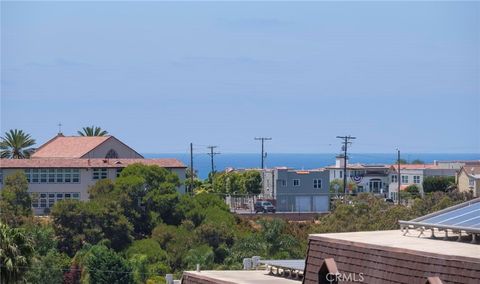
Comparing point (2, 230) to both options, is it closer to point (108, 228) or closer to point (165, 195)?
point (108, 228)

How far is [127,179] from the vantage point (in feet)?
306

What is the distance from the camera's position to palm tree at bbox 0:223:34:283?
38.7m

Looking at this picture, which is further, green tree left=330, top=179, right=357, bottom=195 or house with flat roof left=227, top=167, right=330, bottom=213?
green tree left=330, top=179, right=357, bottom=195

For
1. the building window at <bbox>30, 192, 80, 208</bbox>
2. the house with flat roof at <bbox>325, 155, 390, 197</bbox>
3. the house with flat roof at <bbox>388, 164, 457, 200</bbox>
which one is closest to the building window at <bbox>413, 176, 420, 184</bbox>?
the house with flat roof at <bbox>388, 164, 457, 200</bbox>

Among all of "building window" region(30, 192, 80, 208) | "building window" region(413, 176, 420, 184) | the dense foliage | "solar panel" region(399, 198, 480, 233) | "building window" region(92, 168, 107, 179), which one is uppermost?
"building window" region(92, 168, 107, 179)

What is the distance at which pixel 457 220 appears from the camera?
2595 cm

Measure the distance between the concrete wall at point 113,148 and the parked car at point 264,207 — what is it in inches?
433

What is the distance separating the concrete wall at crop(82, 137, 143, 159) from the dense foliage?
15193mm

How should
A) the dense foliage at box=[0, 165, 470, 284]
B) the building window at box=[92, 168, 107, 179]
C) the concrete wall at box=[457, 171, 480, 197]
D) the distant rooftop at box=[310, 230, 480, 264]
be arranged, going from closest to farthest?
the distant rooftop at box=[310, 230, 480, 264] → the dense foliage at box=[0, 165, 470, 284] → the building window at box=[92, 168, 107, 179] → the concrete wall at box=[457, 171, 480, 197]

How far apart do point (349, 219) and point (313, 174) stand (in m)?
43.1

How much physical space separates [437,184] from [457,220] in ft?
343

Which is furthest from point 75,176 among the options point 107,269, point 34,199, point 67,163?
point 107,269

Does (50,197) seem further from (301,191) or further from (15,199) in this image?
(301,191)

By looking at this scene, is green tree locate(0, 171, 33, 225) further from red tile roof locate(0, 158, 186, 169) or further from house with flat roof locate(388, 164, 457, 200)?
house with flat roof locate(388, 164, 457, 200)
